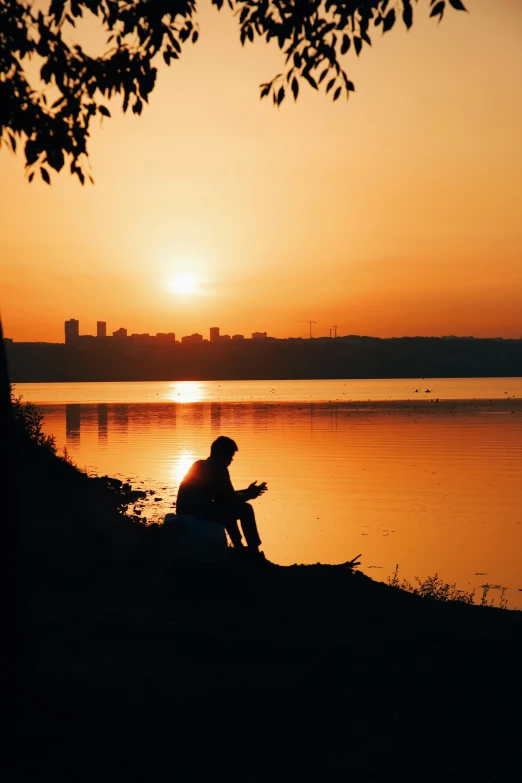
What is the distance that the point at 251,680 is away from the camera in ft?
24.6

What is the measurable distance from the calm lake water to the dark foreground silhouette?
7268 millimetres

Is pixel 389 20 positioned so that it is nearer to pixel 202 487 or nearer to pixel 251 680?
pixel 202 487

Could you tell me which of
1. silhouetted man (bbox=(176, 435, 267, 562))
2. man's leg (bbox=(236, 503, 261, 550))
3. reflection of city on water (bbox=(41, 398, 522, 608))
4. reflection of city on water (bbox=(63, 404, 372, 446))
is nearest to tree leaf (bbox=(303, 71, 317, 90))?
silhouetted man (bbox=(176, 435, 267, 562))

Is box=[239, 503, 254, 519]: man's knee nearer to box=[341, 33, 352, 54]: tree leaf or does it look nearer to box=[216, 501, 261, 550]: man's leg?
box=[216, 501, 261, 550]: man's leg

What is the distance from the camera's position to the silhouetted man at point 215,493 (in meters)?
10.4

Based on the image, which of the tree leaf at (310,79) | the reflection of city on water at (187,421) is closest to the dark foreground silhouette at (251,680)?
the tree leaf at (310,79)

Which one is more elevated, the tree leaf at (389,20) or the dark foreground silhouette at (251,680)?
the tree leaf at (389,20)

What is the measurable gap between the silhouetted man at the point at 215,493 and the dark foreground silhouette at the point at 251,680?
64cm

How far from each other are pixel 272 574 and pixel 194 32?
733 centimetres

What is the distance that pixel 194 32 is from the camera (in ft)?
28.9

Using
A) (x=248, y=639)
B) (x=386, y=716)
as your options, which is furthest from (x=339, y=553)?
(x=386, y=716)

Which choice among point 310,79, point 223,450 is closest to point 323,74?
point 310,79

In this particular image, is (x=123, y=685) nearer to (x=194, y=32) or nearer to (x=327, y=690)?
(x=327, y=690)

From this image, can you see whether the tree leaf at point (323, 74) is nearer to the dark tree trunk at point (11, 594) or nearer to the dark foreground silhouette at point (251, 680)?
the dark tree trunk at point (11, 594)
